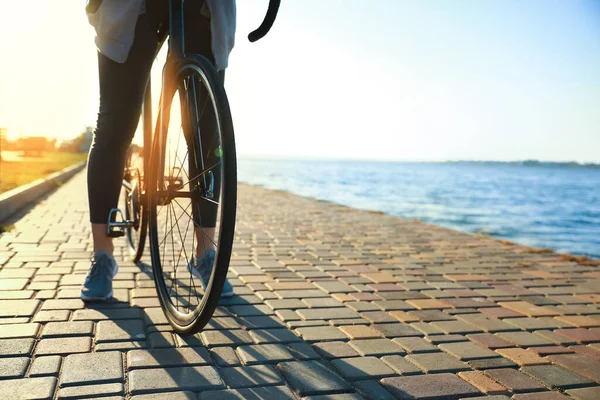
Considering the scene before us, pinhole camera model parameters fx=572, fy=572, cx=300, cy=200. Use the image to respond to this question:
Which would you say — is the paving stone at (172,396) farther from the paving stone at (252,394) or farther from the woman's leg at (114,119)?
the woman's leg at (114,119)

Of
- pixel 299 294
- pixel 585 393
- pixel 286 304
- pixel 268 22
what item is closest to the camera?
pixel 585 393

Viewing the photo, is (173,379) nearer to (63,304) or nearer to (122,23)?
(63,304)

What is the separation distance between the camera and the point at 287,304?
116 inches

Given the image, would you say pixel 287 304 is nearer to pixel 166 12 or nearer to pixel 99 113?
pixel 99 113

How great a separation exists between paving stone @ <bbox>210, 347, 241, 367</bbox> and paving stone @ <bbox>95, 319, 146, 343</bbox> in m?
0.33

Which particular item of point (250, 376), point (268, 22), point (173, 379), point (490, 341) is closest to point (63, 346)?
point (173, 379)

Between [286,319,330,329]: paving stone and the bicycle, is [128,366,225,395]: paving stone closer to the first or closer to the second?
the bicycle

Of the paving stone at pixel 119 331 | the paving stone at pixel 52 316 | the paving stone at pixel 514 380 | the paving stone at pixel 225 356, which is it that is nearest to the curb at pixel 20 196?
the paving stone at pixel 52 316

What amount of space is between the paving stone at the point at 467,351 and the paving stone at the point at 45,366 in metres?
1.50

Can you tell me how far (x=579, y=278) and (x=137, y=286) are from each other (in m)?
3.05

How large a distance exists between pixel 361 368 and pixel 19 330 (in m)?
1.38

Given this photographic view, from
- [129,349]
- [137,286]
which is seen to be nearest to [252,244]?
[137,286]

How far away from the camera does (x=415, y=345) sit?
7.93 ft

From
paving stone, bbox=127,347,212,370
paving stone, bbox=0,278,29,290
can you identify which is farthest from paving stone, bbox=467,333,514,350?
paving stone, bbox=0,278,29,290
